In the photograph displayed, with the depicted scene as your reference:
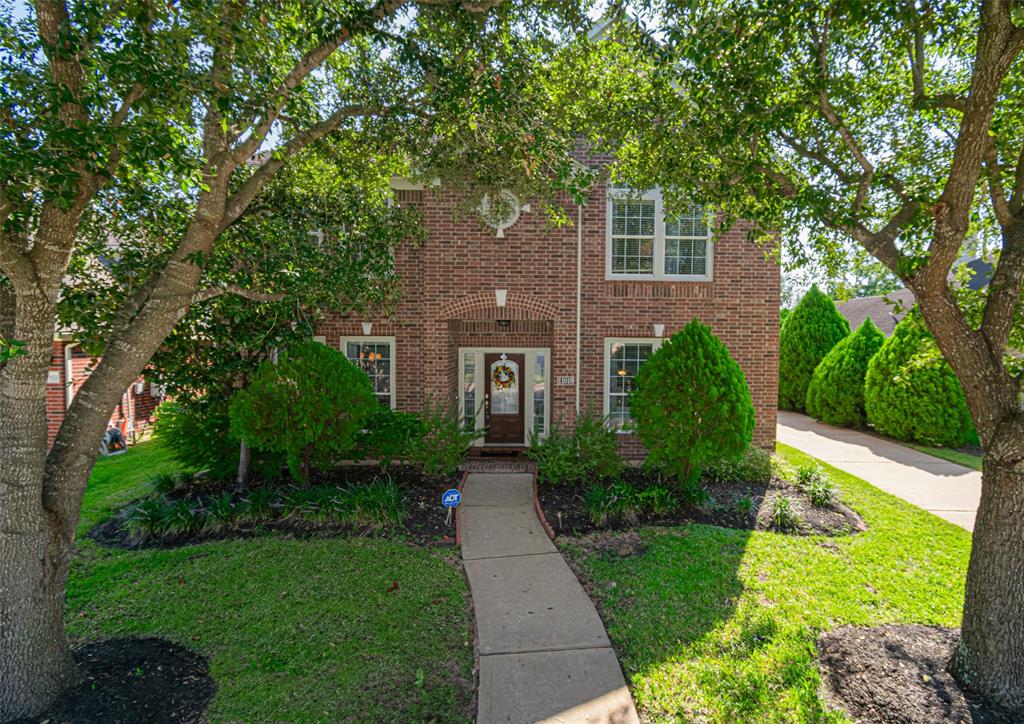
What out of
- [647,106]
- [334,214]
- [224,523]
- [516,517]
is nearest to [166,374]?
[224,523]

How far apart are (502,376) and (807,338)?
457 inches

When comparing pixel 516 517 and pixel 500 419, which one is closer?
pixel 516 517

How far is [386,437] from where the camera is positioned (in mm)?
8344

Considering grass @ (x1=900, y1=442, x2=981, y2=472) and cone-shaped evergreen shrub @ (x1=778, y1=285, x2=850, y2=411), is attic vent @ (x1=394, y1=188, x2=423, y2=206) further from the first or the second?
cone-shaped evergreen shrub @ (x1=778, y1=285, x2=850, y2=411)

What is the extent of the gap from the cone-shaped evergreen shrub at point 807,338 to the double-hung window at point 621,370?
8950 millimetres

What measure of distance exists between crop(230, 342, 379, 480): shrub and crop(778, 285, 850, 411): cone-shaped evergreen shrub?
14218mm

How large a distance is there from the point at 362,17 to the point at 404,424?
573 centimetres

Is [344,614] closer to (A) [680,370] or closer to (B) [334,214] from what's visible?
(B) [334,214]

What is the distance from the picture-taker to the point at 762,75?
439cm

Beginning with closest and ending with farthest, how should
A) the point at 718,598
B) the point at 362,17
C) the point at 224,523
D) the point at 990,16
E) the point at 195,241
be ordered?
the point at 990,16 < the point at 195,241 < the point at 362,17 < the point at 718,598 < the point at 224,523

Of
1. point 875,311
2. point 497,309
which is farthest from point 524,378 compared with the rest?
point 875,311

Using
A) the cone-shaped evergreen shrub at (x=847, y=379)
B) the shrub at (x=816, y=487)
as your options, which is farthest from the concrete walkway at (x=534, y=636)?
the cone-shaped evergreen shrub at (x=847, y=379)

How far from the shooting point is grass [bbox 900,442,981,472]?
33.8 feet

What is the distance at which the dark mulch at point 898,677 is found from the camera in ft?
10.9
